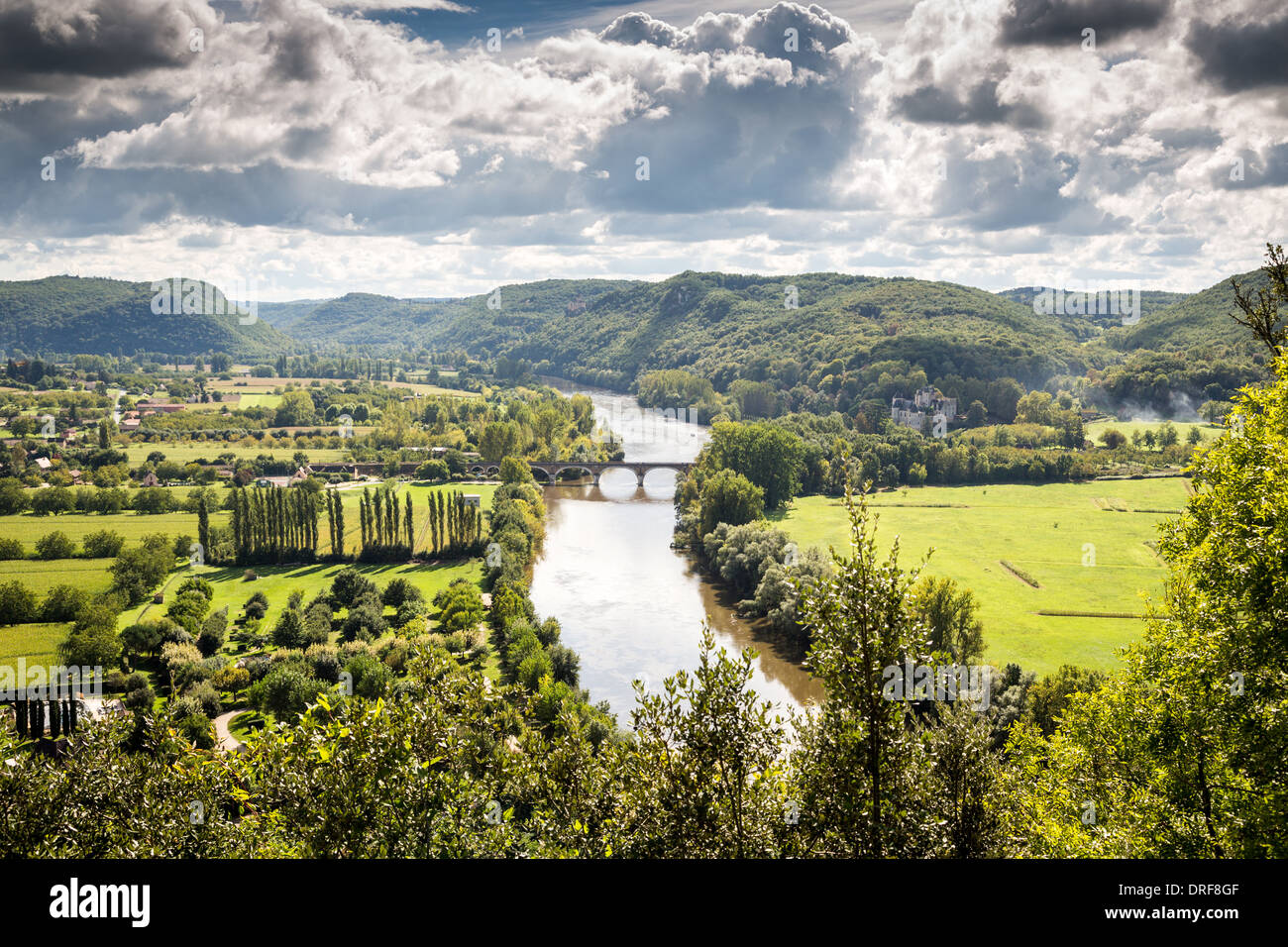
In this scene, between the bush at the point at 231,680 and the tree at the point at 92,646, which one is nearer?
the bush at the point at 231,680

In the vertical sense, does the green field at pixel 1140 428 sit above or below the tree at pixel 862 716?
above

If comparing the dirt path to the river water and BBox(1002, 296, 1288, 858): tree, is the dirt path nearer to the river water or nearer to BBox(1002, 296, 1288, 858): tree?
the river water

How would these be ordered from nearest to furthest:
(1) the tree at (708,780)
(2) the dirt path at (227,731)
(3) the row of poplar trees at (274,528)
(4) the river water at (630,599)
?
(1) the tree at (708,780)
(2) the dirt path at (227,731)
(4) the river water at (630,599)
(3) the row of poplar trees at (274,528)

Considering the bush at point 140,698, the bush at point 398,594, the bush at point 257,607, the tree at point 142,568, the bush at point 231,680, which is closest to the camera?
the bush at point 140,698

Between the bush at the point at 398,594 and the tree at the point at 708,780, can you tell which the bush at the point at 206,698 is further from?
the tree at the point at 708,780

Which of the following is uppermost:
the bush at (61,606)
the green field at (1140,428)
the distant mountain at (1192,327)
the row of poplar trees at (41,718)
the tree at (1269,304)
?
the distant mountain at (1192,327)

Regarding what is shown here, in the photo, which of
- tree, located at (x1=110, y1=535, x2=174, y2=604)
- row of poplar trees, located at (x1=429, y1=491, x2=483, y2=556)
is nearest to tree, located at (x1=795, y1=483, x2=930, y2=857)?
tree, located at (x1=110, y1=535, x2=174, y2=604)

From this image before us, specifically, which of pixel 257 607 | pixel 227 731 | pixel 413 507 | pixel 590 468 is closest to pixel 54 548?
pixel 257 607

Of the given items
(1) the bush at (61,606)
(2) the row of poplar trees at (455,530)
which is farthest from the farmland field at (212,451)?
(1) the bush at (61,606)

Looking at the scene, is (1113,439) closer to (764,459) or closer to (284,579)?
(764,459)
